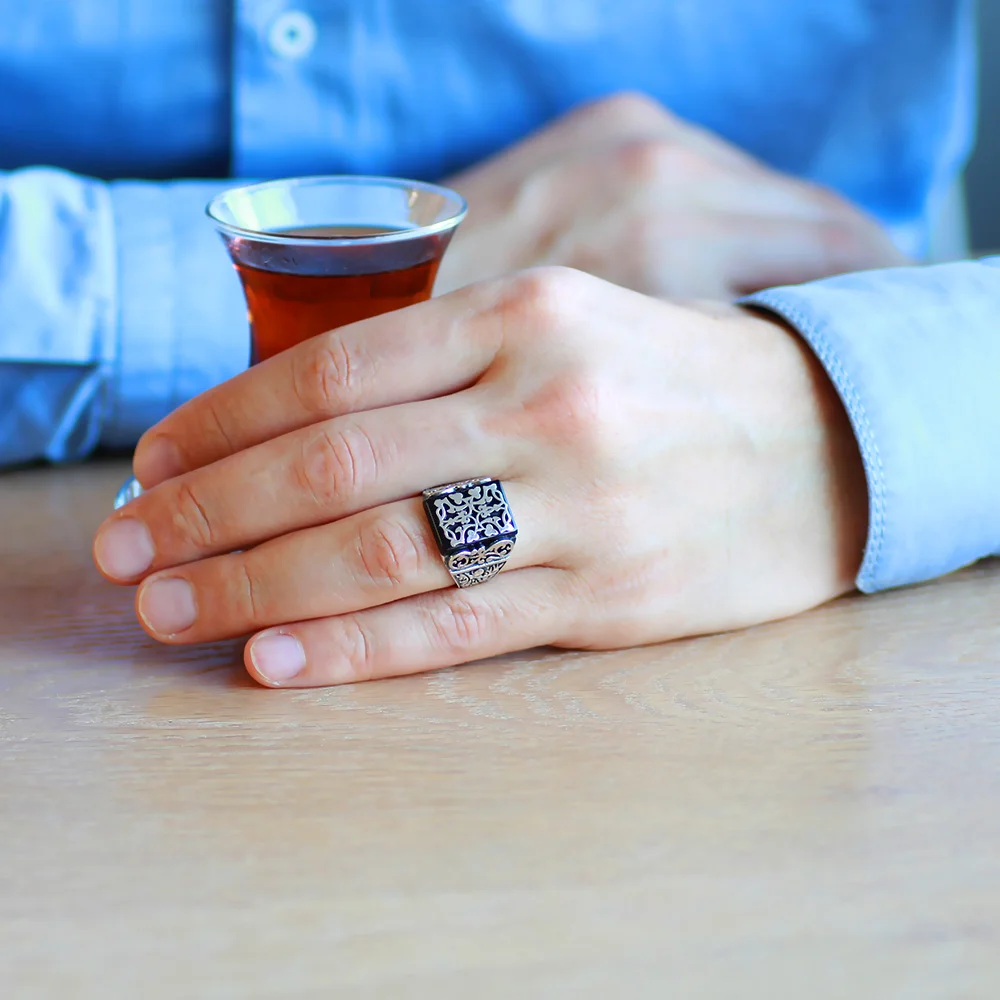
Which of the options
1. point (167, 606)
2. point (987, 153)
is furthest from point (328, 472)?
point (987, 153)

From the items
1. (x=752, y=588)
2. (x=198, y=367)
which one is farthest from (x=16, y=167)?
(x=752, y=588)

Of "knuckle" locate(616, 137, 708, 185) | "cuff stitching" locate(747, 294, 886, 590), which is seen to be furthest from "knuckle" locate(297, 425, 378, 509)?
"knuckle" locate(616, 137, 708, 185)

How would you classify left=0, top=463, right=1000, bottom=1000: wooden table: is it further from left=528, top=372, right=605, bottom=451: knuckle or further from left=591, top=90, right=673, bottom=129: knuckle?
left=591, top=90, right=673, bottom=129: knuckle

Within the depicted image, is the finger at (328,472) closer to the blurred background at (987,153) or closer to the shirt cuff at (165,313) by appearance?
the shirt cuff at (165,313)

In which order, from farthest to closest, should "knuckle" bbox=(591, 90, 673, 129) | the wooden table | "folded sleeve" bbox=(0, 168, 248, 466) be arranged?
"knuckle" bbox=(591, 90, 673, 129)
"folded sleeve" bbox=(0, 168, 248, 466)
the wooden table

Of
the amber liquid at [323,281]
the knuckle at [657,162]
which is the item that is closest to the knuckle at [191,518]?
the amber liquid at [323,281]

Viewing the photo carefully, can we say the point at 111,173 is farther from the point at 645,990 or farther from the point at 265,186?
the point at 645,990

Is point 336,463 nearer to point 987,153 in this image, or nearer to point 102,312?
point 102,312
